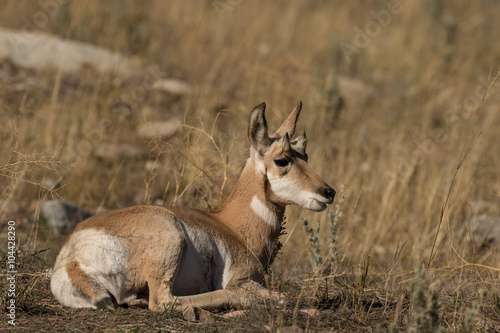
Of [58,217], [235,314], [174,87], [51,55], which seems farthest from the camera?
[174,87]

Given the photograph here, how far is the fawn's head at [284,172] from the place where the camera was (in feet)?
19.1

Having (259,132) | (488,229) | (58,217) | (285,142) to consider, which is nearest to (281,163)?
(285,142)

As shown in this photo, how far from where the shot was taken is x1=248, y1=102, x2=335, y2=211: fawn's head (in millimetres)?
5809

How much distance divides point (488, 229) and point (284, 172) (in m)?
4.21

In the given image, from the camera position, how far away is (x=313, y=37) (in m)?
17.2

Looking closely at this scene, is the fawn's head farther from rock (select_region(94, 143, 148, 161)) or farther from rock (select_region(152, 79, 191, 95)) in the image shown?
rock (select_region(152, 79, 191, 95))

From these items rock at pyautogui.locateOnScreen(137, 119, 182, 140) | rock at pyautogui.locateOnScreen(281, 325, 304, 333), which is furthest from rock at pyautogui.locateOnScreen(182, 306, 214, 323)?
rock at pyautogui.locateOnScreen(137, 119, 182, 140)

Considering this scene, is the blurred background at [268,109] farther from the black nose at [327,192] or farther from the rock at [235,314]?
the rock at [235,314]

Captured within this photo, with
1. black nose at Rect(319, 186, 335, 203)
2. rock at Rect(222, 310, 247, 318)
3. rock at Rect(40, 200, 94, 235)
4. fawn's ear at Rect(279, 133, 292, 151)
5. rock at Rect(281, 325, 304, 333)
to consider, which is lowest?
rock at Rect(40, 200, 94, 235)

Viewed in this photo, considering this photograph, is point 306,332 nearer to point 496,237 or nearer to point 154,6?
point 496,237

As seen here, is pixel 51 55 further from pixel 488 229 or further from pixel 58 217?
pixel 488 229

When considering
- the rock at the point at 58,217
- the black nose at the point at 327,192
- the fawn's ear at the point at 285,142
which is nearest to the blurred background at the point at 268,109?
the rock at the point at 58,217

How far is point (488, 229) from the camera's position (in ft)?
28.9

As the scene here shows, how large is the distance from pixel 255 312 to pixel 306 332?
26.8 inches
